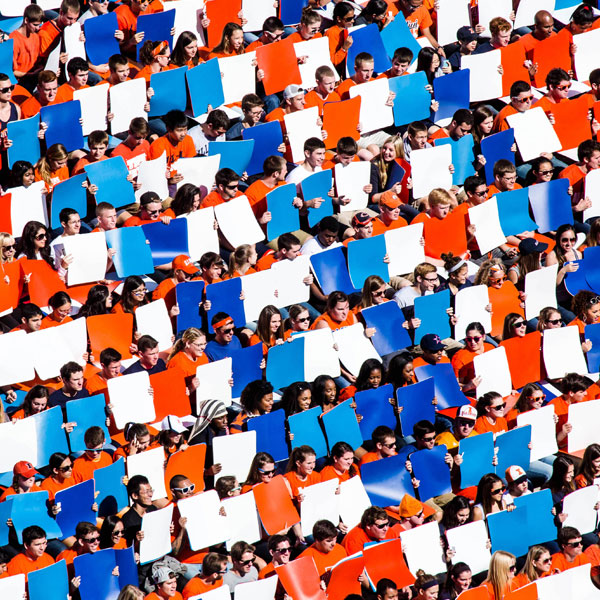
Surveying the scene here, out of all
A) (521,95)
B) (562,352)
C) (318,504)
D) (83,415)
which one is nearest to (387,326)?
(562,352)

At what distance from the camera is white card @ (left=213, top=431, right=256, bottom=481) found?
12.8 metres

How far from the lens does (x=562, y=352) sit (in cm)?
1441

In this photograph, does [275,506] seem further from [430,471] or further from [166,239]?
[166,239]

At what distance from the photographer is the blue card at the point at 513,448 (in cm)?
1353

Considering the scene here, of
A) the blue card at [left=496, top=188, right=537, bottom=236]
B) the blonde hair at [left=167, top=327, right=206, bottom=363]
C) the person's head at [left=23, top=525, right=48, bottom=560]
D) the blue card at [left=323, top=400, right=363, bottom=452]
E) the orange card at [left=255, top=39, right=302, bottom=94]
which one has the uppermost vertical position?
the orange card at [left=255, top=39, right=302, bottom=94]

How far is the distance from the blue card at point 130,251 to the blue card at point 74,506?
2.36 meters

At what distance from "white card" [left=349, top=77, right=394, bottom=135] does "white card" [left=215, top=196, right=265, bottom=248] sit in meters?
1.87

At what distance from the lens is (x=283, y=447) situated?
1314cm

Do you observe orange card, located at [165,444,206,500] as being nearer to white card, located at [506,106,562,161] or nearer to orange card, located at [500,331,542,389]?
orange card, located at [500,331,542,389]

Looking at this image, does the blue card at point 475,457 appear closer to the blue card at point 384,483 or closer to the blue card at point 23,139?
the blue card at point 384,483

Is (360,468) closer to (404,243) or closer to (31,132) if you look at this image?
(404,243)

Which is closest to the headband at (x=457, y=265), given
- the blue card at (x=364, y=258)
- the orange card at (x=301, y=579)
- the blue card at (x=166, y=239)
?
the blue card at (x=364, y=258)

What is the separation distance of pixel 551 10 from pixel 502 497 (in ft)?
20.8

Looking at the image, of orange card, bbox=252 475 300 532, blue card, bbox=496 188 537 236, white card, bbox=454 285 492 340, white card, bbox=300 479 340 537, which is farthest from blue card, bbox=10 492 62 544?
blue card, bbox=496 188 537 236
